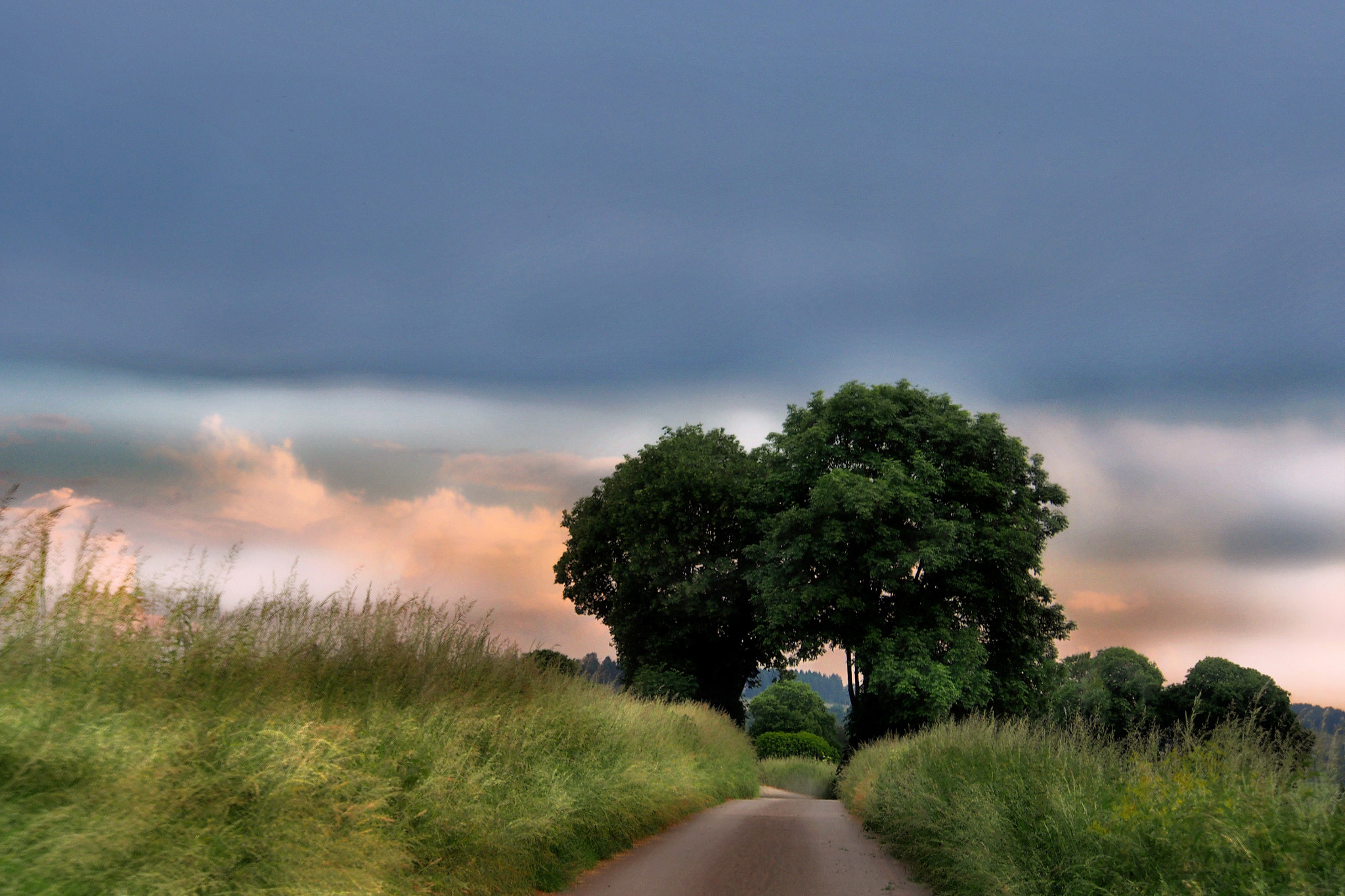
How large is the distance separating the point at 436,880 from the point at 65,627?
9.83 ft

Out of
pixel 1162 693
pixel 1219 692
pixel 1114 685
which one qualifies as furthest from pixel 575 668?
pixel 1114 685

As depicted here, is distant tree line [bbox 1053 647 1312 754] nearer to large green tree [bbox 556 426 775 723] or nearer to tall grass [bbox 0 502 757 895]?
large green tree [bbox 556 426 775 723]

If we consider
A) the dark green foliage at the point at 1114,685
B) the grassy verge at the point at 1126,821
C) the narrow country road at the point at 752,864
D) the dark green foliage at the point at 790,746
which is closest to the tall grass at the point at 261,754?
the narrow country road at the point at 752,864

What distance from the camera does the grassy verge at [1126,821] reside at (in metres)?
4.87

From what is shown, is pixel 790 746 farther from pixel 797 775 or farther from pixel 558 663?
pixel 558 663

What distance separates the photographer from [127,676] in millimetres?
5211

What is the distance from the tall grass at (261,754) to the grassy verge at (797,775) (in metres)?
30.0

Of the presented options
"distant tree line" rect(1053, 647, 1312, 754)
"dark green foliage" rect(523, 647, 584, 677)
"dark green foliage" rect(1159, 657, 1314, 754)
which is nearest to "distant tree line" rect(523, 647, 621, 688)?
"dark green foliage" rect(523, 647, 584, 677)

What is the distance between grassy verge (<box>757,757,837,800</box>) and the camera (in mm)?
37156

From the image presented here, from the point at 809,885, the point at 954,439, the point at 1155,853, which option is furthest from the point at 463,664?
the point at 954,439

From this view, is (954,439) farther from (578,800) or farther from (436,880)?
(436,880)

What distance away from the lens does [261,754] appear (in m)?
4.91

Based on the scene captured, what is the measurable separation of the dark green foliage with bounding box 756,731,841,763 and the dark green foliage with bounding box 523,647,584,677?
1266 inches

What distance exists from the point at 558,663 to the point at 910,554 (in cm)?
1490
